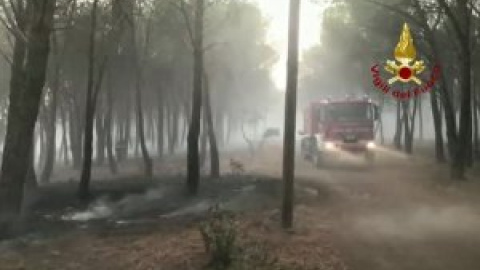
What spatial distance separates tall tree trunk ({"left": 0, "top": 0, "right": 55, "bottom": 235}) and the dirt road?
7286 millimetres

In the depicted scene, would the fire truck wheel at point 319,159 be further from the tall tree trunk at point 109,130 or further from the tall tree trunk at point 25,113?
the tall tree trunk at point 25,113

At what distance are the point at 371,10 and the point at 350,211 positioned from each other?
20.6m

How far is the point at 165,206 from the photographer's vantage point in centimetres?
2062

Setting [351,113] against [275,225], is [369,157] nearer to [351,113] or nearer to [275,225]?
[351,113]

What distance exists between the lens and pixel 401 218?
17.0 meters

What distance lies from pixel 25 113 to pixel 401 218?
32.0 feet

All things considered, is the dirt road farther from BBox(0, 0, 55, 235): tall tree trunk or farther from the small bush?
BBox(0, 0, 55, 235): tall tree trunk

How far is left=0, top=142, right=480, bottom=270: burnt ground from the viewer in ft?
40.9

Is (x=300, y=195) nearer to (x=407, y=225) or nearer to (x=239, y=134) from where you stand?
(x=407, y=225)

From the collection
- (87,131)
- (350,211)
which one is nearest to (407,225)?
(350,211)

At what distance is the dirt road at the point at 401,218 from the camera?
12414 millimetres

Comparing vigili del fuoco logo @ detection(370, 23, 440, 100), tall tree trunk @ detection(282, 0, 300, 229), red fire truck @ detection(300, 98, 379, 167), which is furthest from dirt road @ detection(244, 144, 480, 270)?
vigili del fuoco logo @ detection(370, 23, 440, 100)

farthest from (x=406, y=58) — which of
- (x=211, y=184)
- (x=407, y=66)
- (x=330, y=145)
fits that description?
(x=211, y=184)

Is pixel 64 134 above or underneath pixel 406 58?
underneath
